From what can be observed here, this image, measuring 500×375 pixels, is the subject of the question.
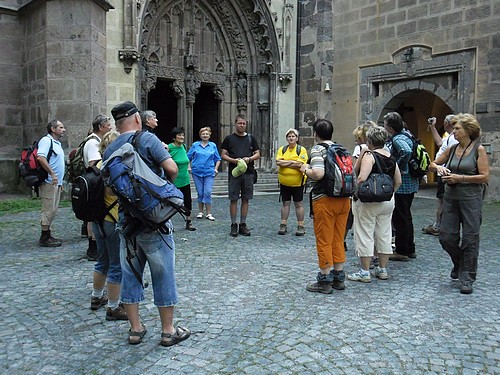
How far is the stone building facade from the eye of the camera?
10695 mm

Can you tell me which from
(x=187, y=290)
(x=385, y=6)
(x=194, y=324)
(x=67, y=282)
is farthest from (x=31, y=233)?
(x=385, y=6)

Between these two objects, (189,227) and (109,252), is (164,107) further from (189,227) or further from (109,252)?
(109,252)

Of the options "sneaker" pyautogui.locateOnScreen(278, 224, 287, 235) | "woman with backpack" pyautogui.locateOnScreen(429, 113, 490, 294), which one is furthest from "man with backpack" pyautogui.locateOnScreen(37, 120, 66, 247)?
"woman with backpack" pyautogui.locateOnScreen(429, 113, 490, 294)

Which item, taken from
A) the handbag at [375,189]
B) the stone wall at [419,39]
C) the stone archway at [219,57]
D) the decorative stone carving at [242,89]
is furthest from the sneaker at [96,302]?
the decorative stone carving at [242,89]

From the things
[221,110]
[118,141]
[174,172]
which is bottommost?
[174,172]

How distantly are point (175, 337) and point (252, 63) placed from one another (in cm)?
1404

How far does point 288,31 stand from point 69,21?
7.62m

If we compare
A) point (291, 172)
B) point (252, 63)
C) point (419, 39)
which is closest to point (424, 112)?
point (419, 39)

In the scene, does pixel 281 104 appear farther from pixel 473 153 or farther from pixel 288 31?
pixel 473 153

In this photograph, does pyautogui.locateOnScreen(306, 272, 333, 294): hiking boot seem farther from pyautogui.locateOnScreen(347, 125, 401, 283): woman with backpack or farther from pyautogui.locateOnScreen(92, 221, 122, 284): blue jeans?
pyautogui.locateOnScreen(92, 221, 122, 284): blue jeans

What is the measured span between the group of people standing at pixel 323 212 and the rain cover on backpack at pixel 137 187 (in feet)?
0.39

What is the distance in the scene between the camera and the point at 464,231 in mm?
4836

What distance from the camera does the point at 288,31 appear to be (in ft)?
52.7

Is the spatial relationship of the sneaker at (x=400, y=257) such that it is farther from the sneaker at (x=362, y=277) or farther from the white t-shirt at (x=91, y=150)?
the white t-shirt at (x=91, y=150)
